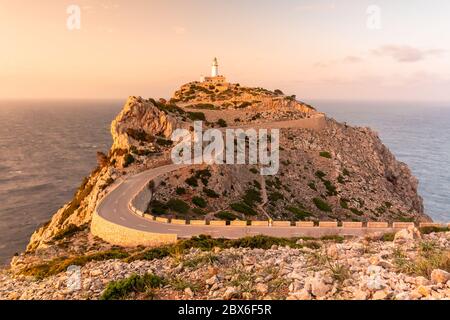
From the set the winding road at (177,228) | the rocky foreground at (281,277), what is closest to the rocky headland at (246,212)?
the rocky foreground at (281,277)

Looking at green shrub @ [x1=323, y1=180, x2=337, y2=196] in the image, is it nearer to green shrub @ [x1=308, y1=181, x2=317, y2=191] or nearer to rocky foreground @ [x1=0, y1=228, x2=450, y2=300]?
green shrub @ [x1=308, y1=181, x2=317, y2=191]

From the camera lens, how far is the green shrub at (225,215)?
4156 cm

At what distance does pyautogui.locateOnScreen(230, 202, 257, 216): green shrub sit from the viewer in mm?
45781

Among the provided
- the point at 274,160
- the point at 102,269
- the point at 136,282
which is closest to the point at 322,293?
the point at 136,282

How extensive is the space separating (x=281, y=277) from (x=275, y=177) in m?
49.3

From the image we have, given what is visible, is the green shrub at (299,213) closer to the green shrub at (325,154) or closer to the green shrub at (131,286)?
the green shrub at (325,154)

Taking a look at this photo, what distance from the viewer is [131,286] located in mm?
12586

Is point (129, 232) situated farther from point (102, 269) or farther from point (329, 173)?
point (329, 173)

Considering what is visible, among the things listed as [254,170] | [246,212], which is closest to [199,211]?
[246,212]

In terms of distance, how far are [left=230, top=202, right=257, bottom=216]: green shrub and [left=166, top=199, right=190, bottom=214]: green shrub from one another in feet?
21.5

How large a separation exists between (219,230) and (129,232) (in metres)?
8.50

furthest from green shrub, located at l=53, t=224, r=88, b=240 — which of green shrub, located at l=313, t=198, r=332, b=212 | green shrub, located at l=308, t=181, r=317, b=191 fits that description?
green shrub, located at l=308, t=181, r=317, b=191

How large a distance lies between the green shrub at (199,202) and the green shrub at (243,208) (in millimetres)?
3741
